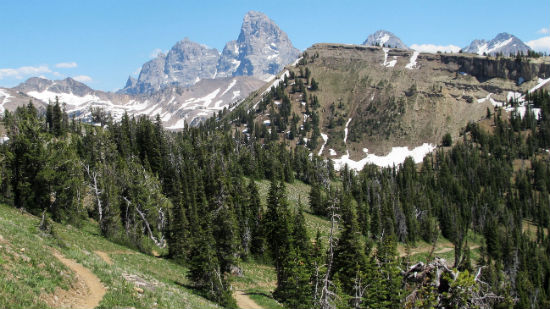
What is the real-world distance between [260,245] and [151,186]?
20.6 m

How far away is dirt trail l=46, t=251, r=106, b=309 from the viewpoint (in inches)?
595

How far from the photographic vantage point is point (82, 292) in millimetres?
16969

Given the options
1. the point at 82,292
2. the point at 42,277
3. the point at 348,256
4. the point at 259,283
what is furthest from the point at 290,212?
the point at 42,277

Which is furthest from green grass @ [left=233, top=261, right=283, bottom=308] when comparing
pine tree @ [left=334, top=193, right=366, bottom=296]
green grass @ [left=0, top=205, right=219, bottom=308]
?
green grass @ [left=0, top=205, right=219, bottom=308]

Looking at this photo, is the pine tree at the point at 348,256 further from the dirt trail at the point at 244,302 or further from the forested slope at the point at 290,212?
the dirt trail at the point at 244,302

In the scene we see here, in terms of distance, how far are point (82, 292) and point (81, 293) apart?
0.36 feet

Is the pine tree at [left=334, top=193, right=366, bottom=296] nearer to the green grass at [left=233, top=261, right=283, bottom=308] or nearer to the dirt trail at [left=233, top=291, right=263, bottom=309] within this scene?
the green grass at [left=233, top=261, right=283, bottom=308]

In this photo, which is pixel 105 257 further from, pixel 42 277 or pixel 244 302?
pixel 42 277

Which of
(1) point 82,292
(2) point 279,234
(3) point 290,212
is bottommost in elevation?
(2) point 279,234

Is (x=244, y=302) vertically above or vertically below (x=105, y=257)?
below

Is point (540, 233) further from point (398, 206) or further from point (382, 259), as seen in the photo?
point (382, 259)

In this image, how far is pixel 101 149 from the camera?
81.9 metres

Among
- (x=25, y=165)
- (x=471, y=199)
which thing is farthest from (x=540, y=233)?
(x=25, y=165)

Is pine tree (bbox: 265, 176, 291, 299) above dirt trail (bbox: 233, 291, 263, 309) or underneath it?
above
